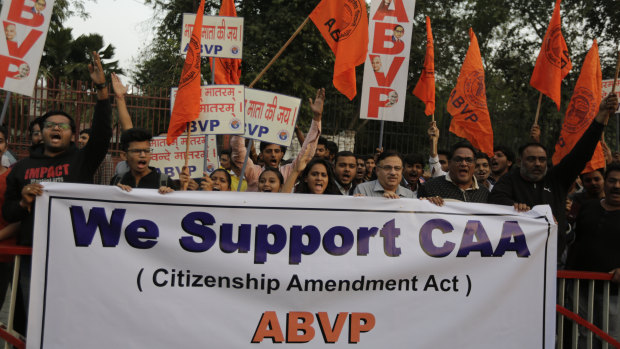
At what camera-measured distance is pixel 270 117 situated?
6324 millimetres

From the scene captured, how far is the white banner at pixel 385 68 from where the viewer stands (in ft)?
26.1

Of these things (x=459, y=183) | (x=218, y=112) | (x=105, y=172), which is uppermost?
(x=218, y=112)

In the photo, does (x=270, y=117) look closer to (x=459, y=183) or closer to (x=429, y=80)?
(x=459, y=183)

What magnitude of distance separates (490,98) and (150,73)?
18117 millimetres

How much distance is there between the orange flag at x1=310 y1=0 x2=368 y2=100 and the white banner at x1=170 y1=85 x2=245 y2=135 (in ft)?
4.39

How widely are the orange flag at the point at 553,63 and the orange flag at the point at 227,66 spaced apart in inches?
140

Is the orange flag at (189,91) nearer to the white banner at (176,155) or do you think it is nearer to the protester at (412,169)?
the white banner at (176,155)

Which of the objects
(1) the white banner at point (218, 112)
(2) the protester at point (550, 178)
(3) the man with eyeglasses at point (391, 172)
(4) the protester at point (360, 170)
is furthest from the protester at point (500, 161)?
(1) the white banner at point (218, 112)

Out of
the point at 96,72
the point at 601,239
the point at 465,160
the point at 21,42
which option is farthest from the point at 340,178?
the point at 21,42

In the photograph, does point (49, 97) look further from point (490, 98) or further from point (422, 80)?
point (490, 98)

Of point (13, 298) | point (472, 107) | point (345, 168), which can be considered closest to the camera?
point (13, 298)

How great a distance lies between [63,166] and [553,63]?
5612mm

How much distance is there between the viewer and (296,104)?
643 cm

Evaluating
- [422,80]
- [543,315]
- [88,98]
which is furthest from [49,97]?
[543,315]
